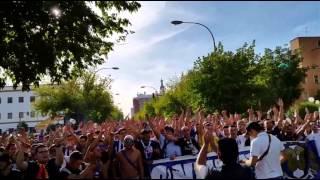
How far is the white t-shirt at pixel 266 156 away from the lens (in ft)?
25.8

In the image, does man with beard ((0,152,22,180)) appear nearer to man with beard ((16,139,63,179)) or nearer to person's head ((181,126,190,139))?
man with beard ((16,139,63,179))

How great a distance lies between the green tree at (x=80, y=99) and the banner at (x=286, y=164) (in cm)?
4123

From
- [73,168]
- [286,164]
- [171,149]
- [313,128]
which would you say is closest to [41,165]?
[73,168]

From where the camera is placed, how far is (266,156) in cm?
789

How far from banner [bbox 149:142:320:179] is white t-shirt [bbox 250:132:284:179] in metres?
1.81

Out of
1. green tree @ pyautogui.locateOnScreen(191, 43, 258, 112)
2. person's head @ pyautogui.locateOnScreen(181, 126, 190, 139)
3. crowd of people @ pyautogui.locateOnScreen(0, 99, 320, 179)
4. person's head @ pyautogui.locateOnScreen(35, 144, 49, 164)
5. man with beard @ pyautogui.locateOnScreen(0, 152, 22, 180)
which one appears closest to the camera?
crowd of people @ pyautogui.locateOnScreen(0, 99, 320, 179)

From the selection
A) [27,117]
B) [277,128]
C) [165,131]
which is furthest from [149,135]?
[27,117]

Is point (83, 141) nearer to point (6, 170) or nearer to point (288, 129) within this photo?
point (6, 170)

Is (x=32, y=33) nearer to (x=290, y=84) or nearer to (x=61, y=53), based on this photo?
Result: (x=61, y=53)

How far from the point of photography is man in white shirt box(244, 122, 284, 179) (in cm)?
787

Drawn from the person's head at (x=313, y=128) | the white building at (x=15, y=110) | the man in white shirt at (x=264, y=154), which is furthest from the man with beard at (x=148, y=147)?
the white building at (x=15, y=110)

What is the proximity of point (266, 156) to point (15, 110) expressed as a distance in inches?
4788

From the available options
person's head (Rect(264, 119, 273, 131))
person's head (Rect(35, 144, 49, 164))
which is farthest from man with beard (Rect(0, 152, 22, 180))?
person's head (Rect(264, 119, 273, 131))

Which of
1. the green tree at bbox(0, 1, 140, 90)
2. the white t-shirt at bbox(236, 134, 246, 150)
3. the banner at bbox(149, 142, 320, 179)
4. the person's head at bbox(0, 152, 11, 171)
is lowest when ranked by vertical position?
the banner at bbox(149, 142, 320, 179)
